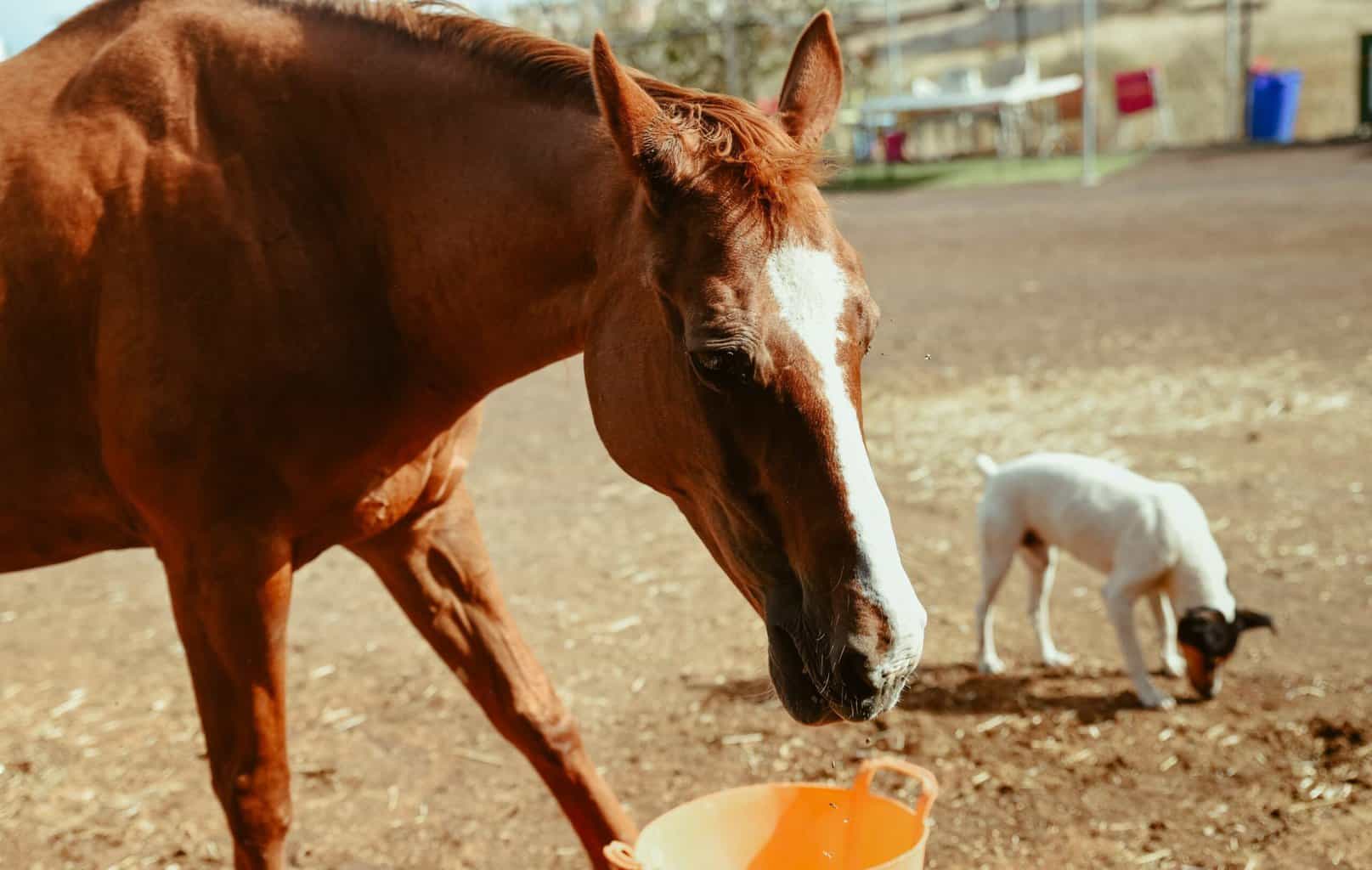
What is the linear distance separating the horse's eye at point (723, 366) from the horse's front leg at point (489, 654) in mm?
1212

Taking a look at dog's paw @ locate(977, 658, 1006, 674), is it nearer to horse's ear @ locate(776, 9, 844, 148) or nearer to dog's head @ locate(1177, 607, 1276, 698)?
Result: dog's head @ locate(1177, 607, 1276, 698)

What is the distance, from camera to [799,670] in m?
1.99

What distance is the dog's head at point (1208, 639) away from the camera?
384cm

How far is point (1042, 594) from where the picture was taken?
4395 mm

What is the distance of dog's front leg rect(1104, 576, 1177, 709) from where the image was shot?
3.94m

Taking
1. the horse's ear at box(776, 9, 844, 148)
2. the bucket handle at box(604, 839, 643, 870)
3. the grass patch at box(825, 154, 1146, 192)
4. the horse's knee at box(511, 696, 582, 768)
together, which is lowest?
the grass patch at box(825, 154, 1146, 192)

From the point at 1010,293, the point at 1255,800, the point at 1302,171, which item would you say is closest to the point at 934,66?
the point at 1302,171

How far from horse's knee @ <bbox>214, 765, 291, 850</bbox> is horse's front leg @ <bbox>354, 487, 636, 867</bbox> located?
0.48 metres

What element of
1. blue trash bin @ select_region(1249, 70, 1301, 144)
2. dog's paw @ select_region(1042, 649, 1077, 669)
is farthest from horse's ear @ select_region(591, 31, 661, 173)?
blue trash bin @ select_region(1249, 70, 1301, 144)

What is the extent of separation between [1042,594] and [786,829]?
205 cm

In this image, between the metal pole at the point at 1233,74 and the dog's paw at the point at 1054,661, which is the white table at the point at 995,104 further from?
the dog's paw at the point at 1054,661

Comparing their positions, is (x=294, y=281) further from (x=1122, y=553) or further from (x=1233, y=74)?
(x=1233, y=74)

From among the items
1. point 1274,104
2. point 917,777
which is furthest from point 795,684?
point 1274,104

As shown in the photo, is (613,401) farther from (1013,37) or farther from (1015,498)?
(1013,37)
